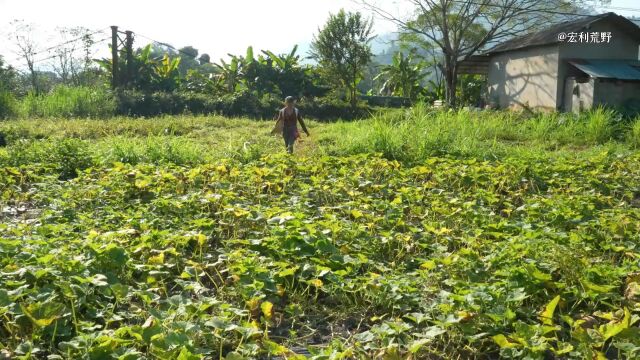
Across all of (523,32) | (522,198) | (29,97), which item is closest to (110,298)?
(522,198)

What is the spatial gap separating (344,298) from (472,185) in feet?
12.5

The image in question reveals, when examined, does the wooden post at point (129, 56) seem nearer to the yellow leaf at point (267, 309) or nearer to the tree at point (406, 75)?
the tree at point (406, 75)

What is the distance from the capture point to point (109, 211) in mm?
5145

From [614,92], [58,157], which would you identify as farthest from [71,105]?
[614,92]

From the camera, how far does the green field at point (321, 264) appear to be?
Answer: 9.41ft

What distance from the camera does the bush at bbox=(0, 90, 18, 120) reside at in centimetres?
1928

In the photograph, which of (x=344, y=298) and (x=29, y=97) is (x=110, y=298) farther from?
(x=29, y=97)

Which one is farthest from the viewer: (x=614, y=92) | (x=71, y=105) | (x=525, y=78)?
(x=525, y=78)

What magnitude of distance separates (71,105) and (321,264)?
60.2 feet

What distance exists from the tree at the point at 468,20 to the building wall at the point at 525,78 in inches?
62.3

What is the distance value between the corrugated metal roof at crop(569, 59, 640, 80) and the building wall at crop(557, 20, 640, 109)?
0.32 meters

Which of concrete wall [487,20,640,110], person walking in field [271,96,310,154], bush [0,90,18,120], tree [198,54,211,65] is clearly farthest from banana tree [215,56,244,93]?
person walking in field [271,96,310,154]

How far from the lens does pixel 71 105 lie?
1964cm

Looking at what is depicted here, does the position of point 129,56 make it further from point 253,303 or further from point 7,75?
point 253,303
